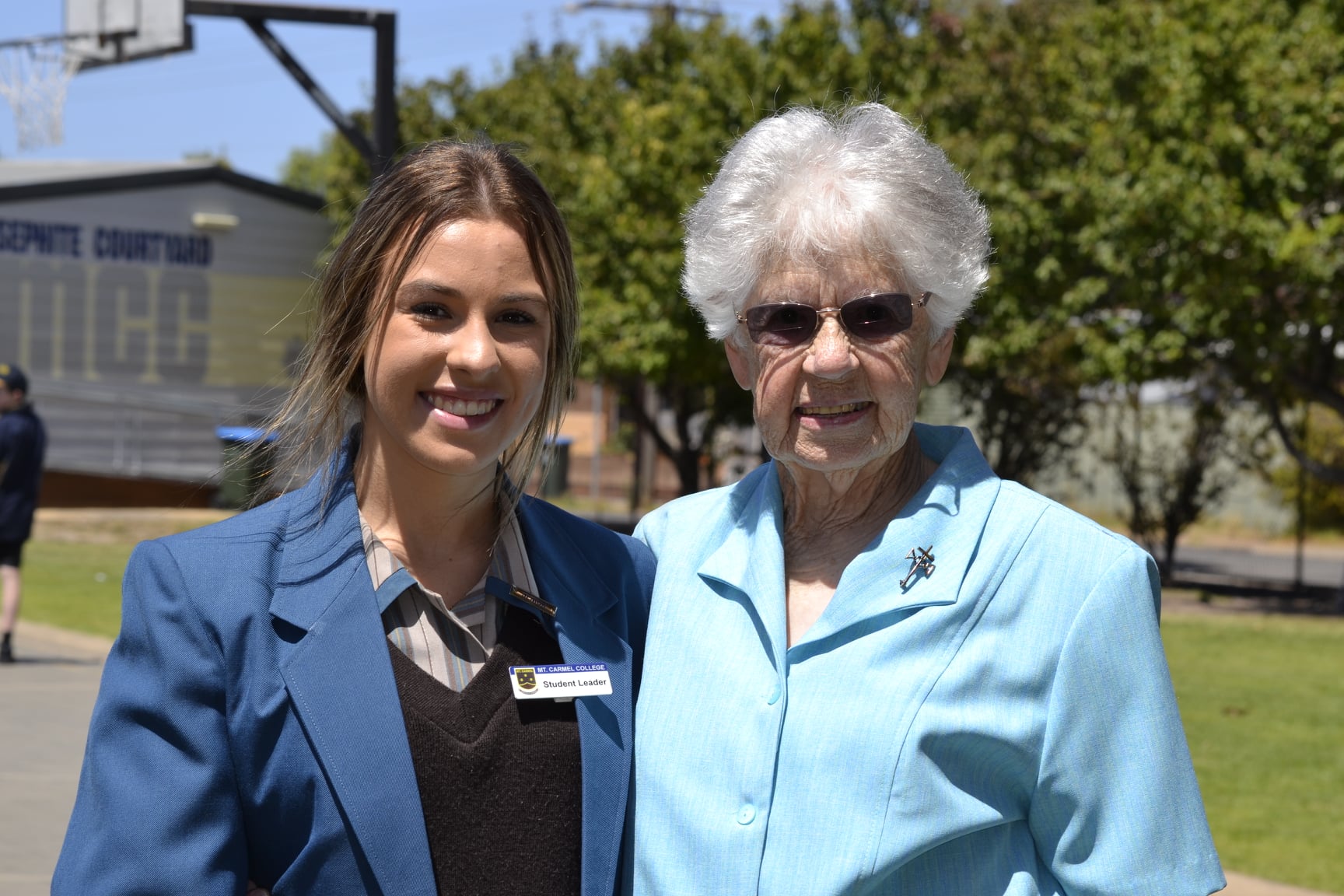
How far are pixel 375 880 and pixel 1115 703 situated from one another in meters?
1.16

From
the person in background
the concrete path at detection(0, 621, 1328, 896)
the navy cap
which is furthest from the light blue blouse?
the navy cap

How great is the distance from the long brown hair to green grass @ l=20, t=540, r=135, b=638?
364 inches

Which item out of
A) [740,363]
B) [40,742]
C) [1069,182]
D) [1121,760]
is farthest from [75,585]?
[1121,760]

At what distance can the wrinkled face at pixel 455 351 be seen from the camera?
254 cm

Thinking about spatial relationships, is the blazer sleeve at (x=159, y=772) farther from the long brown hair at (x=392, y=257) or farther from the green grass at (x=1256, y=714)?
the green grass at (x=1256, y=714)

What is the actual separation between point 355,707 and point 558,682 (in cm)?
36

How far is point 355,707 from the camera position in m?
2.39

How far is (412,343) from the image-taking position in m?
2.55

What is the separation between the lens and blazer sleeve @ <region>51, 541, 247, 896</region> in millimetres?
2232

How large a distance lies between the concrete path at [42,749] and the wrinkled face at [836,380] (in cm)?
253

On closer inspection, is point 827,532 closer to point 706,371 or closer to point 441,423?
point 441,423

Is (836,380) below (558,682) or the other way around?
the other way around

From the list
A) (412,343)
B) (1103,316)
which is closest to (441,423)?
(412,343)

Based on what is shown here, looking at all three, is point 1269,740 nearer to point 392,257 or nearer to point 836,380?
point 836,380
